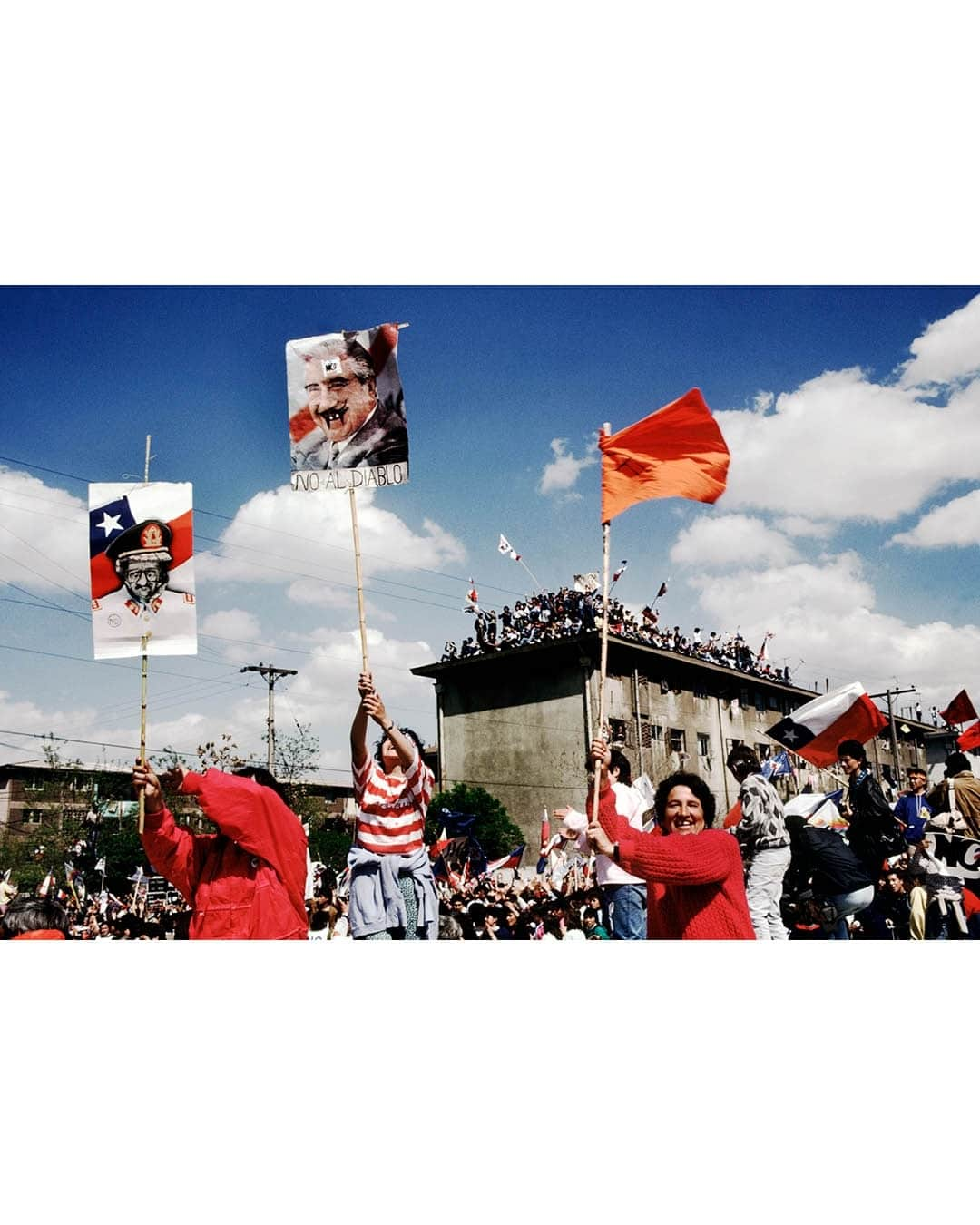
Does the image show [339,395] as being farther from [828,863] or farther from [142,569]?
[828,863]

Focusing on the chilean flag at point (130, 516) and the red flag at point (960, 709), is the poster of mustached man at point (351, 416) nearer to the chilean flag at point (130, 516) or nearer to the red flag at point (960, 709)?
the chilean flag at point (130, 516)

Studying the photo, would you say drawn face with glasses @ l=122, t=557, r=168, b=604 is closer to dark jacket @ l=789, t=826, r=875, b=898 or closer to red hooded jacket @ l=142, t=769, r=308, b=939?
red hooded jacket @ l=142, t=769, r=308, b=939

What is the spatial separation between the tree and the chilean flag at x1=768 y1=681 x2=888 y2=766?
74.8 ft

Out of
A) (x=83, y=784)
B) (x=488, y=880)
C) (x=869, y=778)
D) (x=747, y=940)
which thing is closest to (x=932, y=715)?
(x=83, y=784)

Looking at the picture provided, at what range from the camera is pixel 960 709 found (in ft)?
43.7

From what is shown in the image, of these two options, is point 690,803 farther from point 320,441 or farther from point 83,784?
point 83,784

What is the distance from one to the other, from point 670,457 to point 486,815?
2735 centimetres

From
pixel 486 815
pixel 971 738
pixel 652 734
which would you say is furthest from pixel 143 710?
pixel 652 734

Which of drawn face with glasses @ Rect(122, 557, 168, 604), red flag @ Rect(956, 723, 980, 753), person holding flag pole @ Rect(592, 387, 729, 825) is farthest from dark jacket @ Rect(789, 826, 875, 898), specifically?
red flag @ Rect(956, 723, 980, 753)

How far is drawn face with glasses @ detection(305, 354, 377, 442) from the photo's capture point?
6.16 meters

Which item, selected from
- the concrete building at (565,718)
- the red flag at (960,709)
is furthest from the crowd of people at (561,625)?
the red flag at (960,709)

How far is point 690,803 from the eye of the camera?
443 cm

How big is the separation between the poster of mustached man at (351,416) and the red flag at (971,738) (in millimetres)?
9146

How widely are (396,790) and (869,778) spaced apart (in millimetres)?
3780
